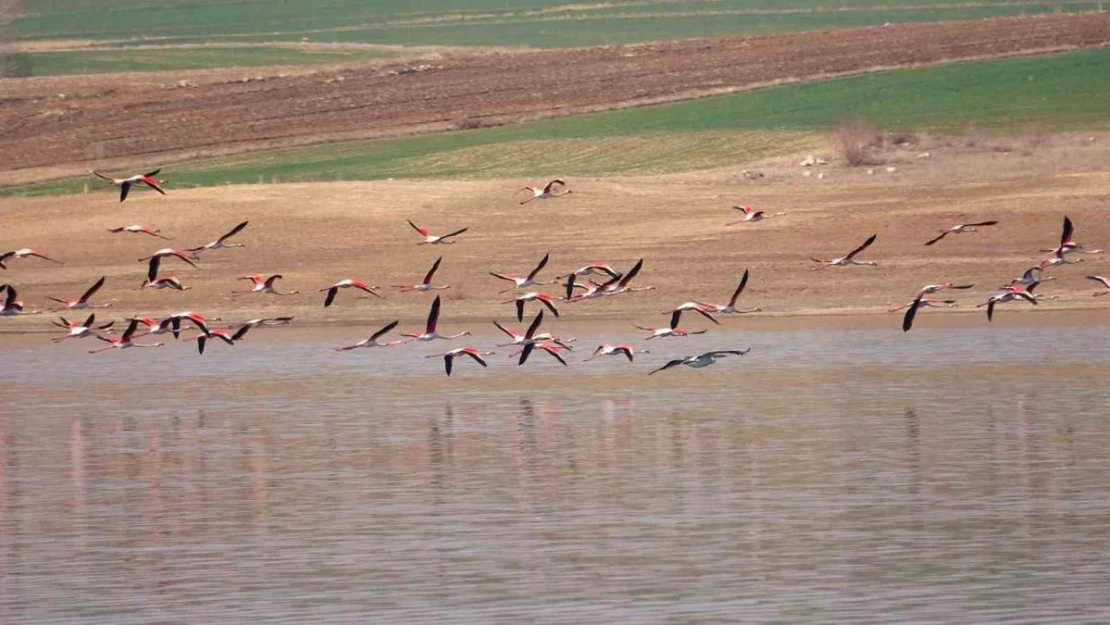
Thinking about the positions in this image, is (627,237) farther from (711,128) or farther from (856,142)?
(711,128)

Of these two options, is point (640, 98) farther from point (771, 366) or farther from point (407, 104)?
point (771, 366)

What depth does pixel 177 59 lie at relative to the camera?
285 feet

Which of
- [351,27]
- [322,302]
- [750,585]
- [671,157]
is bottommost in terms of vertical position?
[750,585]

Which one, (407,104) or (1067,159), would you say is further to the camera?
(407,104)

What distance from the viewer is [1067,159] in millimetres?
46438

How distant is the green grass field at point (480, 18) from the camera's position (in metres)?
88.2

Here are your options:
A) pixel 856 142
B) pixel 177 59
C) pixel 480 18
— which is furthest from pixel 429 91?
pixel 480 18

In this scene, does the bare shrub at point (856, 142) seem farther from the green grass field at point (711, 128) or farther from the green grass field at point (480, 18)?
the green grass field at point (480, 18)

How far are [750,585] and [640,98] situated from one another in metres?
46.0

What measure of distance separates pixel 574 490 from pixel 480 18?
3208 inches

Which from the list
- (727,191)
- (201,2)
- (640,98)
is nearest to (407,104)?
(640,98)

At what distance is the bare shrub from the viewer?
47.9m

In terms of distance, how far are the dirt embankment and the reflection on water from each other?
26.3 m

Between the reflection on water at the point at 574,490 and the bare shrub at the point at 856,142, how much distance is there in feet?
46.8
